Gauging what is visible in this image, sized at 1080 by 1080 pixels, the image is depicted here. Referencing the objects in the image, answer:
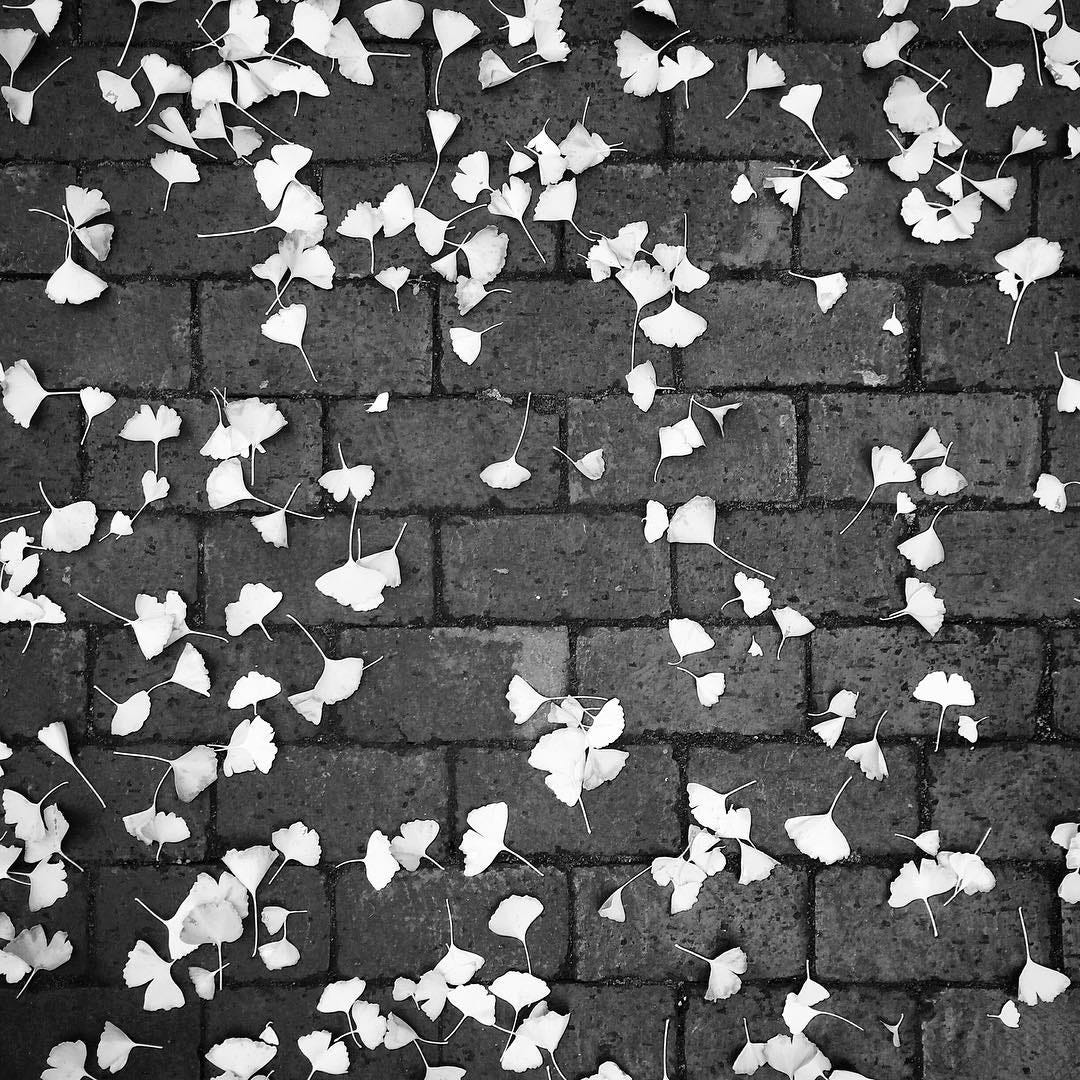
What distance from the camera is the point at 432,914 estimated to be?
1331mm

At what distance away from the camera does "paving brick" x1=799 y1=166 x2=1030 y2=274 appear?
1.31m

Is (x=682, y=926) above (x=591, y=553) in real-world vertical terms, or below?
below

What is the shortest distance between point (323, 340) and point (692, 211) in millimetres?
642

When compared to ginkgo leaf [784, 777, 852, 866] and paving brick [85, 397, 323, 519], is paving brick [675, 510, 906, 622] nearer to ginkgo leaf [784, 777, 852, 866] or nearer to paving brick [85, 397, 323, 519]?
ginkgo leaf [784, 777, 852, 866]

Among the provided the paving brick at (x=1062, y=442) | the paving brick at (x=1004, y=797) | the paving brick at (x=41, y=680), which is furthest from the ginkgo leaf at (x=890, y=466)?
the paving brick at (x=41, y=680)

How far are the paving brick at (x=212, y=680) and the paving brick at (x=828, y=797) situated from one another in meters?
0.69

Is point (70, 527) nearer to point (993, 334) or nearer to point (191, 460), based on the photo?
point (191, 460)

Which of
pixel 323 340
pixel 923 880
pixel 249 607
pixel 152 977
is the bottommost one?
pixel 152 977

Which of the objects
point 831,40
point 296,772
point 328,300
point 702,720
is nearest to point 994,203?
point 831,40

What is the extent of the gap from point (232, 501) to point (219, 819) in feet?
1.73

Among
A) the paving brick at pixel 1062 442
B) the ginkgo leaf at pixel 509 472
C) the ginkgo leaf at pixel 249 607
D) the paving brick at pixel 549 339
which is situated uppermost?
the paving brick at pixel 549 339

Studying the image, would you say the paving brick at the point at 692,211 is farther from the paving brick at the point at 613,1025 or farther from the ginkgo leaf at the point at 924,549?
the paving brick at the point at 613,1025

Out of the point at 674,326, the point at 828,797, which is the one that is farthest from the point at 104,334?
the point at 828,797

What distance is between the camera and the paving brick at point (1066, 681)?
132cm
